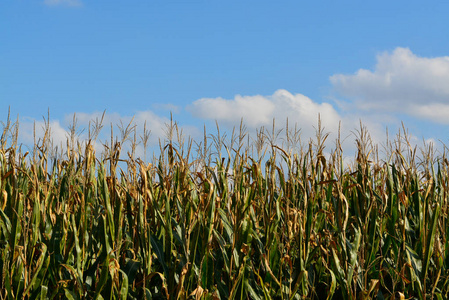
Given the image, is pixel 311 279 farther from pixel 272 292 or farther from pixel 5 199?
pixel 5 199

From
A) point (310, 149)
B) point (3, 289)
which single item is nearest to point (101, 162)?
point (3, 289)

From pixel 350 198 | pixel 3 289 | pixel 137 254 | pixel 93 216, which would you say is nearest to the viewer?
pixel 3 289

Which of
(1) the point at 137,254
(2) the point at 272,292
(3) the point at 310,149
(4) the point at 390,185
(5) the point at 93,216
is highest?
(3) the point at 310,149

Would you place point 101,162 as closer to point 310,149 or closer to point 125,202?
point 125,202

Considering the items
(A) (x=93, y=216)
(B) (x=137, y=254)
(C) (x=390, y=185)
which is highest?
(C) (x=390, y=185)

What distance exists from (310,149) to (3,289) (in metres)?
2.08

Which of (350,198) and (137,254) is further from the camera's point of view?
(350,198)

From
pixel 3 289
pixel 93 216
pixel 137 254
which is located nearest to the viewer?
pixel 3 289

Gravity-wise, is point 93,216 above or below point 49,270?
above

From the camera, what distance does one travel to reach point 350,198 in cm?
365

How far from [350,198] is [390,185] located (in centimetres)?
34

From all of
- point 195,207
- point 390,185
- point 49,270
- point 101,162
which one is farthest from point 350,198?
point 49,270

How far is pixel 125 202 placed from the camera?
3207 millimetres

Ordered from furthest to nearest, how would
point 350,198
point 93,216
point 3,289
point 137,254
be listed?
point 350,198 → point 93,216 → point 137,254 → point 3,289
